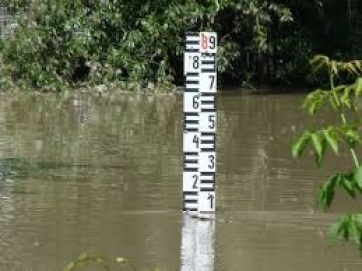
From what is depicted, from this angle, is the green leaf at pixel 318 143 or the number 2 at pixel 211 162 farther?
the number 2 at pixel 211 162

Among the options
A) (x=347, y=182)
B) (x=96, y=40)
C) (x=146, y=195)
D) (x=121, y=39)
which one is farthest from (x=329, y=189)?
(x=121, y=39)

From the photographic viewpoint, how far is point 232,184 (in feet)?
27.4

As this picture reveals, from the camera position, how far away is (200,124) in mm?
7129

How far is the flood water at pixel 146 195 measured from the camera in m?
5.79

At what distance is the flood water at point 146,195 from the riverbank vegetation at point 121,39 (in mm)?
4466

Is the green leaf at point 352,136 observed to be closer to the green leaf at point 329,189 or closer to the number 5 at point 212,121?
the green leaf at point 329,189

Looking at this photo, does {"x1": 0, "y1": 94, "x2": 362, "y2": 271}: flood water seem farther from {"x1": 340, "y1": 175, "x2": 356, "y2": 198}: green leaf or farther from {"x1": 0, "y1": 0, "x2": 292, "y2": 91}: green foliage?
{"x1": 0, "y1": 0, "x2": 292, "y2": 91}: green foliage

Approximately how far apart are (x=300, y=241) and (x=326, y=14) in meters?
16.0

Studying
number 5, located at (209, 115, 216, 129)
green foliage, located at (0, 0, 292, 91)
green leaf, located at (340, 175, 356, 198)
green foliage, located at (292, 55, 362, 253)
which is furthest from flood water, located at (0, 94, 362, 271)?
green foliage, located at (0, 0, 292, 91)

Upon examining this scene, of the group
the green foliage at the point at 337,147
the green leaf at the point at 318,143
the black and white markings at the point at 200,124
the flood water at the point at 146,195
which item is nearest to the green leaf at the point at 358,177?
the green foliage at the point at 337,147

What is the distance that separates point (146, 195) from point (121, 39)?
11.4 meters

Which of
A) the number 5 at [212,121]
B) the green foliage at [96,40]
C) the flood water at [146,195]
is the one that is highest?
the green foliage at [96,40]

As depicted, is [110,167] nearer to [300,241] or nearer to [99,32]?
[300,241]

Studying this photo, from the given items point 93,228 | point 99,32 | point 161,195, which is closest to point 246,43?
point 99,32
